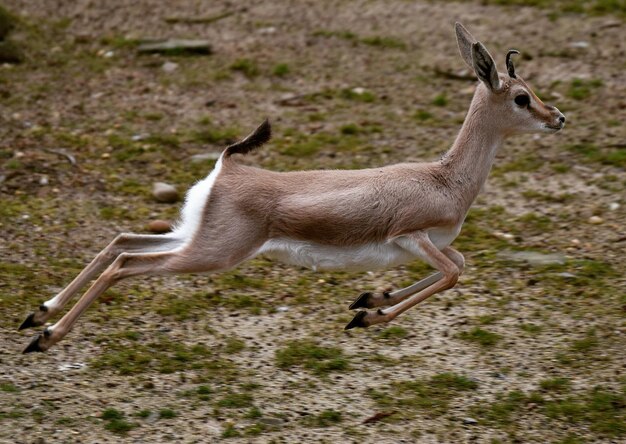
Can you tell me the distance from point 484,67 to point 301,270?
7.17 feet

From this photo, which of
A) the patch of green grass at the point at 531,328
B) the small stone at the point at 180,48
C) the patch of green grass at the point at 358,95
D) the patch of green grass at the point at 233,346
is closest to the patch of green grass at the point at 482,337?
the patch of green grass at the point at 531,328

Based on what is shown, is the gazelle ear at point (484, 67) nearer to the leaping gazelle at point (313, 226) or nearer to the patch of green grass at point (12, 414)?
the leaping gazelle at point (313, 226)

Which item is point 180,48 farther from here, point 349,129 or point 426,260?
point 426,260

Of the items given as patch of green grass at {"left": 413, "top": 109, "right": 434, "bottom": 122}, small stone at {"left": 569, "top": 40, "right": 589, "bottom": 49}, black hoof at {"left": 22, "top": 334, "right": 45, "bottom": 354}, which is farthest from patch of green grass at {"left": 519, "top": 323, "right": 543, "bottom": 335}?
small stone at {"left": 569, "top": 40, "right": 589, "bottom": 49}

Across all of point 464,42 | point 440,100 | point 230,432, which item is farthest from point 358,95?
point 230,432

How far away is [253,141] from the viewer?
6.55m

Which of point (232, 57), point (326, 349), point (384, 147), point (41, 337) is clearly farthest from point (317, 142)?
point (41, 337)

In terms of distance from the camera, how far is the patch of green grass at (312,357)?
6.68 m

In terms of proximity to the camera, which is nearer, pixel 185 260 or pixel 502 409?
pixel 502 409

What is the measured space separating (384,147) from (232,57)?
2783 millimetres

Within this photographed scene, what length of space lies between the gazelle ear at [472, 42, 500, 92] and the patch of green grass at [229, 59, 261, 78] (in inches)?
204

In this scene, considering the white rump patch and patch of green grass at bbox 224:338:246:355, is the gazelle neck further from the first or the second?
patch of green grass at bbox 224:338:246:355

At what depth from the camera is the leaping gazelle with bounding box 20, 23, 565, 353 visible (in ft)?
20.8

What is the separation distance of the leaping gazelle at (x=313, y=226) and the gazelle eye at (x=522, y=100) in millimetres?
225
